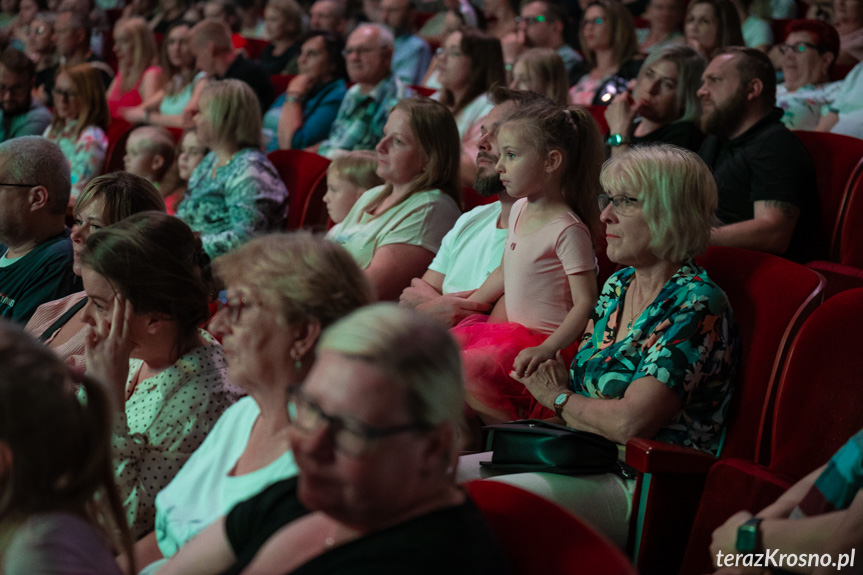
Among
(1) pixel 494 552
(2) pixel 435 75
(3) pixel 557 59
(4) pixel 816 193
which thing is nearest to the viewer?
(1) pixel 494 552

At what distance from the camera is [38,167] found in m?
2.75

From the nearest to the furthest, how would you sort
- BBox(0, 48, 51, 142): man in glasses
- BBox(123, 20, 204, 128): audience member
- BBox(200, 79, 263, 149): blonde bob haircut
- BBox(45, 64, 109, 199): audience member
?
BBox(200, 79, 263, 149): blonde bob haircut → BBox(45, 64, 109, 199): audience member → BBox(0, 48, 51, 142): man in glasses → BBox(123, 20, 204, 128): audience member

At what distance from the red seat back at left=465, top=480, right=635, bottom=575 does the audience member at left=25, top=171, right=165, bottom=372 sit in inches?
58.0

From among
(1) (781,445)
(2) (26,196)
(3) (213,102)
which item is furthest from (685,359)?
(3) (213,102)

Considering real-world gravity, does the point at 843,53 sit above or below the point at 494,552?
below

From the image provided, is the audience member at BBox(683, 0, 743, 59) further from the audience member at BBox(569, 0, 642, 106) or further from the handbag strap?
the handbag strap

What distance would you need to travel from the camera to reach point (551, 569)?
3.37 feet

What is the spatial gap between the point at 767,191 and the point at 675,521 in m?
1.50

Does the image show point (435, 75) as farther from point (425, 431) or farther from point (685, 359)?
point (425, 431)

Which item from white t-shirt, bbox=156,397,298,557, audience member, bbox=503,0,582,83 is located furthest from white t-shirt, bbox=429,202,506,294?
audience member, bbox=503,0,582,83

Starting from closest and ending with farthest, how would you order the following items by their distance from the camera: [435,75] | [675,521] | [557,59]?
[675,521], [557,59], [435,75]

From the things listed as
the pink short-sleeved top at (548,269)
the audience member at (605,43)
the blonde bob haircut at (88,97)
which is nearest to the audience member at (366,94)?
the audience member at (605,43)

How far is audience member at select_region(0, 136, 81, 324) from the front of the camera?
2.64m

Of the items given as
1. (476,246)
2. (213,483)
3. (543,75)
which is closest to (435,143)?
(476,246)
